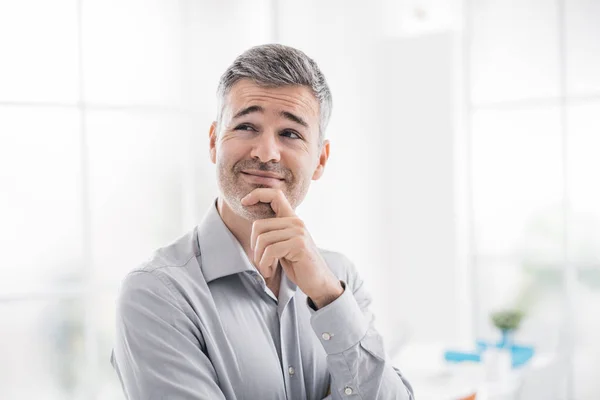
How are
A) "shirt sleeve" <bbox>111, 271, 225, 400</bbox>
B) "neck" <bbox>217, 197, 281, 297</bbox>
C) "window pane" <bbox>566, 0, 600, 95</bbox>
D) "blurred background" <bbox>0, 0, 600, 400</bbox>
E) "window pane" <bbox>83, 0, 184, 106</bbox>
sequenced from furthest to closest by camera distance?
"window pane" <bbox>566, 0, 600, 95</bbox> < "window pane" <bbox>83, 0, 184, 106</bbox> < "blurred background" <bbox>0, 0, 600, 400</bbox> < "neck" <bbox>217, 197, 281, 297</bbox> < "shirt sleeve" <bbox>111, 271, 225, 400</bbox>

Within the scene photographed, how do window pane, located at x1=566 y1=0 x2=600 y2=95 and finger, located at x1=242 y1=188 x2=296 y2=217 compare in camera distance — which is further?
window pane, located at x1=566 y1=0 x2=600 y2=95

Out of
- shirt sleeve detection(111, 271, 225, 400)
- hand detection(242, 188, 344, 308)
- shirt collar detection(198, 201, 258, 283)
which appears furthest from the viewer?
shirt collar detection(198, 201, 258, 283)

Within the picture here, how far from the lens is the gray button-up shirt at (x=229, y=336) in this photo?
1284mm

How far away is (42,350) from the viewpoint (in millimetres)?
2566

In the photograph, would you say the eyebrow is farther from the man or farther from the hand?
the hand

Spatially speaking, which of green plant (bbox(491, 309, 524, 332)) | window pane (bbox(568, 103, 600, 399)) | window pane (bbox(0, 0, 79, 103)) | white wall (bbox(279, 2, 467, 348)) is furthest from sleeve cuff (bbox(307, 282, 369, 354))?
window pane (bbox(568, 103, 600, 399))

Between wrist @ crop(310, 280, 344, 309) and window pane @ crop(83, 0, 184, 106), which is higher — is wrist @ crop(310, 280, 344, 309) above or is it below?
below

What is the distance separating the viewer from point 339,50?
152 inches

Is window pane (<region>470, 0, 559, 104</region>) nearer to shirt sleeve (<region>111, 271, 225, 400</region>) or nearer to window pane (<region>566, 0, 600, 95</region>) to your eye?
window pane (<region>566, 0, 600, 95</region>)

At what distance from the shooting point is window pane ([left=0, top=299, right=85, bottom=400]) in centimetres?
244

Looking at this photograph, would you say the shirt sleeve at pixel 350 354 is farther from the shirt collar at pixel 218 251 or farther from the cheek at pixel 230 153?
the cheek at pixel 230 153

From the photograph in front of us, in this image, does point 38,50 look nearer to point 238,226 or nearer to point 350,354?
point 238,226

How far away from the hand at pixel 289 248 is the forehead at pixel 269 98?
0.66 ft

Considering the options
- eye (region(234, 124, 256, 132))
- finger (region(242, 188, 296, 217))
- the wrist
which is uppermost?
eye (region(234, 124, 256, 132))
